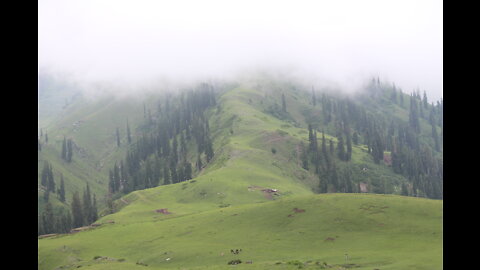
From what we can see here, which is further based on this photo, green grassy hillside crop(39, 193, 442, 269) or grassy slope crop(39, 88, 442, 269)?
grassy slope crop(39, 88, 442, 269)

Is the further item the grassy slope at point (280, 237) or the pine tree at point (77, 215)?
the pine tree at point (77, 215)

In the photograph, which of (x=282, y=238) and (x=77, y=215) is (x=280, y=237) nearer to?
(x=282, y=238)

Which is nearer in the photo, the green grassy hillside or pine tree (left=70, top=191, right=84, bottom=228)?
the green grassy hillside

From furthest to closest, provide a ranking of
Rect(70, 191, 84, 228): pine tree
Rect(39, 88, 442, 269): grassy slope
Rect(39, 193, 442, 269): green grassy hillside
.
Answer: Rect(70, 191, 84, 228): pine tree, Rect(39, 88, 442, 269): grassy slope, Rect(39, 193, 442, 269): green grassy hillside

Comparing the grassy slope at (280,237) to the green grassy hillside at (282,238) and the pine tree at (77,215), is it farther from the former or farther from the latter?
the pine tree at (77,215)

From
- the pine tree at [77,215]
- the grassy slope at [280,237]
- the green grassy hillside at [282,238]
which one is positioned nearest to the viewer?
the green grassy hillside at [282,238]

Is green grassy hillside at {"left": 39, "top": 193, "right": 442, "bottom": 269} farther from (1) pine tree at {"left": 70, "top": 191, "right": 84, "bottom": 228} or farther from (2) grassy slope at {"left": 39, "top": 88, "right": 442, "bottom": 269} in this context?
(1) pine tree at {"left": 70, "top": 191, "right": 84, "bottom": 228}

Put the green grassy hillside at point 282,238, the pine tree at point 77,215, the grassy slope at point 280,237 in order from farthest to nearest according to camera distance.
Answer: the pine tree at point 77,215 < the grassy slope at point 280,237 < the green grassy hillside at point 282,238

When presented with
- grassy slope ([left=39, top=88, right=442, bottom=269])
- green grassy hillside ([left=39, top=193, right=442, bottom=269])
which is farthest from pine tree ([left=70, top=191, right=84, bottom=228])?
green grassy hillside ([left=39, top=193, right=442, bottom=269])

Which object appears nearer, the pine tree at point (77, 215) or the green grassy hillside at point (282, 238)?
the green grassy hillside at point (282, 238)

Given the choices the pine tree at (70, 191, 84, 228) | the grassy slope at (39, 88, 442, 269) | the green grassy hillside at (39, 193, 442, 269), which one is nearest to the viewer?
the green grassy hillside at (39, 193, 442, 269)

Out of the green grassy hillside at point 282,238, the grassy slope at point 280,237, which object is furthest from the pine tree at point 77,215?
the green grassy hillside at point 282,238
